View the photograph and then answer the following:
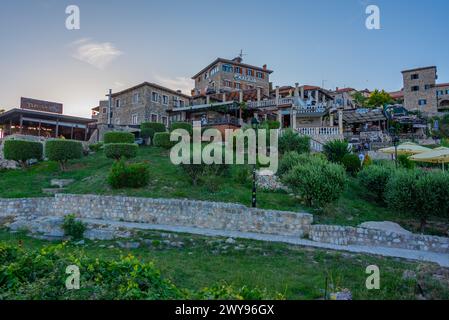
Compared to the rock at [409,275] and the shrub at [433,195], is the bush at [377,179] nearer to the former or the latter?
the shrub at [433,195]

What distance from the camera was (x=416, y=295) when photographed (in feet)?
20.5

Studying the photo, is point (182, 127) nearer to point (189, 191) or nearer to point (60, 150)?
point (60, 150)

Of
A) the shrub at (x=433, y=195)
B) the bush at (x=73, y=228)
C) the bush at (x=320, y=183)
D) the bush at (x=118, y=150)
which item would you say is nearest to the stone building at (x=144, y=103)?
the bush at (x=118, y=150)

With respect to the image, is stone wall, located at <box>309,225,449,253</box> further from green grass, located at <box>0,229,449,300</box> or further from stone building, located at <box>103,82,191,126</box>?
stone building, located at <box>103,82,191,126</box>

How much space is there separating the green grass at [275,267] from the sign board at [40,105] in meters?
28.9

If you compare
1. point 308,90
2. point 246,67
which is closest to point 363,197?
point 308,90

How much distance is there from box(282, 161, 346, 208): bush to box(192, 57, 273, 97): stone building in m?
39.2

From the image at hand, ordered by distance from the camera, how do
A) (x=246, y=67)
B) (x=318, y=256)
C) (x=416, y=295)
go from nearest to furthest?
(x=416, y=295)
(x=318, y=256)
(x=246, y=67)

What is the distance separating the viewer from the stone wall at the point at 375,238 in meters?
11.4

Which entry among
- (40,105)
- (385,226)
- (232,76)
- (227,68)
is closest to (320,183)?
(385,226)

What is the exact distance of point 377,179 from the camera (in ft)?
56.0

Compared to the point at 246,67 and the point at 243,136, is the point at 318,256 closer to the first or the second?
the point at 243,136

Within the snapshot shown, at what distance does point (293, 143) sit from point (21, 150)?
21843 mm
